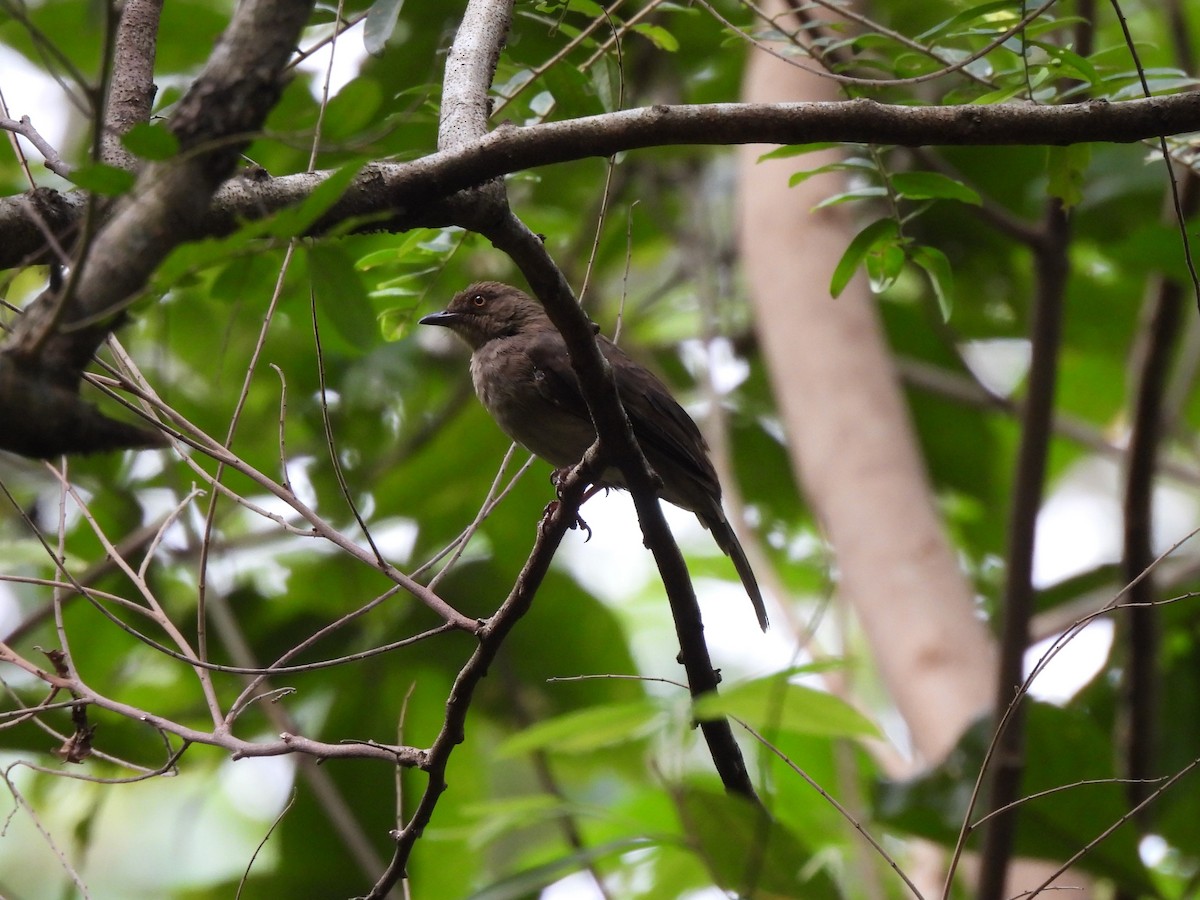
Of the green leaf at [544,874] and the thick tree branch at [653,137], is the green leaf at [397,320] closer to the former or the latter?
the thick tree branch at [653,137]

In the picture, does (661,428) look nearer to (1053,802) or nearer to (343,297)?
(343,297)

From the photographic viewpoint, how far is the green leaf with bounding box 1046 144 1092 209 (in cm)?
284

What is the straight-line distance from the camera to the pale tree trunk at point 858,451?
4574mm

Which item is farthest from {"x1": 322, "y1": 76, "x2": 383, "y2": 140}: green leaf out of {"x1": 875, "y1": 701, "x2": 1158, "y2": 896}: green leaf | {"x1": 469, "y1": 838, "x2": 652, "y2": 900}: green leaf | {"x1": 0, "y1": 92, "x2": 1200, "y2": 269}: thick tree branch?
{"x1": 875, "y1": 701, "x2": 1158, "y2": 896}: green leaf

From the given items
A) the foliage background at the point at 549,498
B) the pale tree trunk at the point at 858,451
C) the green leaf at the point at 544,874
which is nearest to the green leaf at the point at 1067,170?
the foliage background at the point at 549,498

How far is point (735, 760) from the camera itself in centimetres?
304

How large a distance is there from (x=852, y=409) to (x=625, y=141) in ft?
10.6

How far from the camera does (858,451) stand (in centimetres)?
504

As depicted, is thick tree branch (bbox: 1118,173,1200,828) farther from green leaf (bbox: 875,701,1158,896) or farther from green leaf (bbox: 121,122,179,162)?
green leaf (bbox: 121,122,179,162)

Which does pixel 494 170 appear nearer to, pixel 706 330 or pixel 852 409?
pixel 852 409

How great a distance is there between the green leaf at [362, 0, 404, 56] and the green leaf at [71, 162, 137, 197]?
92cm

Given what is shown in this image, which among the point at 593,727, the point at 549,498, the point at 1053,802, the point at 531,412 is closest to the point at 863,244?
the point at 593,727

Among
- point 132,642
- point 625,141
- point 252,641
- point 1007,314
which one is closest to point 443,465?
point 252,641

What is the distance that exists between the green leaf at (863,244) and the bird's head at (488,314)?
2.16m
